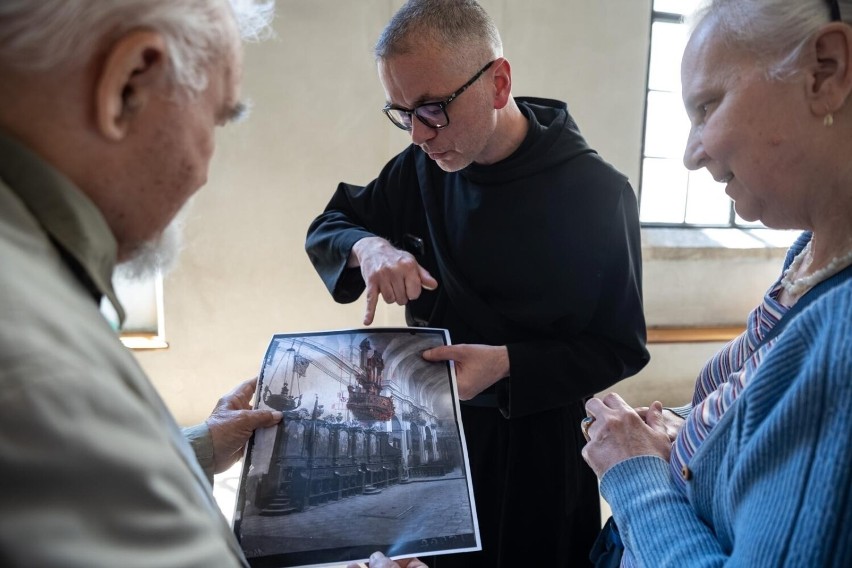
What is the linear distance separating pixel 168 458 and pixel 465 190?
4.58 ft

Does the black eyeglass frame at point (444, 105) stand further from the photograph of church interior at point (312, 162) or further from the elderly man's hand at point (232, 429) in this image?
the photograph of church interior at point (312, 162)

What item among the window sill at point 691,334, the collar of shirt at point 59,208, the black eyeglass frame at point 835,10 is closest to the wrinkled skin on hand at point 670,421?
the black eyeglass frame at point 835,10

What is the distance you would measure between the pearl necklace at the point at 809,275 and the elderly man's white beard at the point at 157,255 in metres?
0.94

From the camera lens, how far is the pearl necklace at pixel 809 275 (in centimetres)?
95

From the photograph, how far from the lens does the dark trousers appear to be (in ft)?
5.87

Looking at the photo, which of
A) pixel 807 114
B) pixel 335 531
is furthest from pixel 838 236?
pixel 335 531

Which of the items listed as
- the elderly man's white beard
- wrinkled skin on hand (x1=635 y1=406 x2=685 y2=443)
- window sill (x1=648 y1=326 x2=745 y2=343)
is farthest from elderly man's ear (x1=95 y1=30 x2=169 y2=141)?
window sill (x1=648 y1=326 x2=745 y2=343)

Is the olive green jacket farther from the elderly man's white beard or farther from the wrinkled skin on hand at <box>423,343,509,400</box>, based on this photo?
the wrinkled skin on hand at <box>423,343,509,400</box>

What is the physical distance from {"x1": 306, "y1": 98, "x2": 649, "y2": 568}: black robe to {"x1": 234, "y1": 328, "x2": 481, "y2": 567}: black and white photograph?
30 cm

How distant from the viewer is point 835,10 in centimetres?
89

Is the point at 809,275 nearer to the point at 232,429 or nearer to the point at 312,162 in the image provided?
the point at 232,429

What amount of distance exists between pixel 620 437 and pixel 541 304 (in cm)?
62

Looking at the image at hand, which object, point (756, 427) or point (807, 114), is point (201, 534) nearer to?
point (756, 427)

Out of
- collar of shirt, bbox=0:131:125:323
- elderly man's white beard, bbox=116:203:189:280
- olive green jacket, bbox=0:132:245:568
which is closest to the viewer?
olive green jacket, bbox=0:132:245:568
